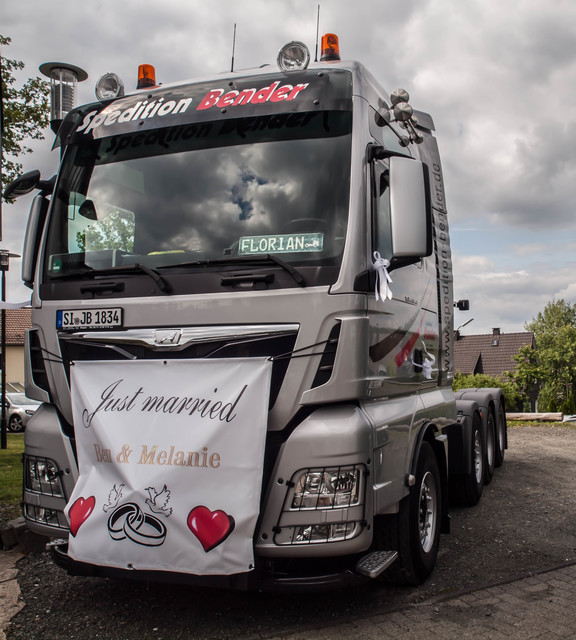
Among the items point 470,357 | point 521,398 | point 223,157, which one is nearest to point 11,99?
point 223,157

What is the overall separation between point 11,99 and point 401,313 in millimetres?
12563

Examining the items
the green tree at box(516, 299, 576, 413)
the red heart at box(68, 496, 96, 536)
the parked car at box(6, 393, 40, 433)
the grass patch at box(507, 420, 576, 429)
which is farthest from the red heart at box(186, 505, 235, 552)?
the green tree at box(516, 299, 576, 413)

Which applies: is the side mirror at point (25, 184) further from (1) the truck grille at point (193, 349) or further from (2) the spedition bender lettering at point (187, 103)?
(1) the truck grille at point (193, 349)

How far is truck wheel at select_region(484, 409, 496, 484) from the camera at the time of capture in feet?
26.9

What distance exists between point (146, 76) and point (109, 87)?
38 cm

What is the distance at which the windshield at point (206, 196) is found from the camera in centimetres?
377

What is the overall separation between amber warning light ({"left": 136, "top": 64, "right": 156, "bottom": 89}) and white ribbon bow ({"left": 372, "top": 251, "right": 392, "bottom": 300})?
237 cm

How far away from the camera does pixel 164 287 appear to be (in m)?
3.82

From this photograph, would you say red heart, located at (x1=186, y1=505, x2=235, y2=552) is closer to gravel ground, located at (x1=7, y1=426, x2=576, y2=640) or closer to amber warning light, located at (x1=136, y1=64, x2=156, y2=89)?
gravel ground, located at (x1=7, y1=426, x2=576, y2=640)

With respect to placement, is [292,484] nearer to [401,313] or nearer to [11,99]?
[401,313]

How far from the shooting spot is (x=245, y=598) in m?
4.23

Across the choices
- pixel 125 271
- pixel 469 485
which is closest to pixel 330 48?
pixel 125 271

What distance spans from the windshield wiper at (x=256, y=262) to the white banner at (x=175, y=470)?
502 mm

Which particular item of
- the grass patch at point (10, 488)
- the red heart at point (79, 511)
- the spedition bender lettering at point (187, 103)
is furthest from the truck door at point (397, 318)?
the grass patch at point (10, 488)
